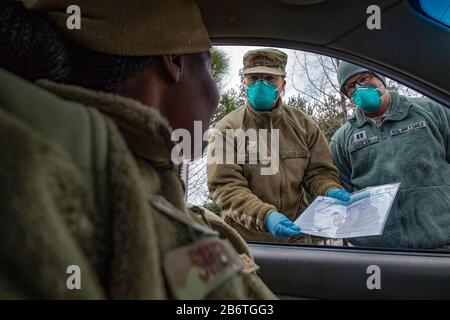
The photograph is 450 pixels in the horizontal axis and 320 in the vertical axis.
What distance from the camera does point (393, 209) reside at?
208cm

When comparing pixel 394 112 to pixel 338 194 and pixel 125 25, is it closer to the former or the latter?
pixel 338 194

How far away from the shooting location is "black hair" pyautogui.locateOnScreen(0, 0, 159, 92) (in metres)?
0.86

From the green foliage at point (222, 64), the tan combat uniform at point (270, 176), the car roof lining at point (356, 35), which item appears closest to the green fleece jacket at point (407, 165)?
the tan combat uniform at point (270, 176)

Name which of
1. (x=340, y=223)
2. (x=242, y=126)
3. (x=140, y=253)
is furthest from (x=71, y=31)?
(x=242, y=126)

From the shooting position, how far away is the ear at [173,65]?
3.20 ft

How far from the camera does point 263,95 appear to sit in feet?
7.98

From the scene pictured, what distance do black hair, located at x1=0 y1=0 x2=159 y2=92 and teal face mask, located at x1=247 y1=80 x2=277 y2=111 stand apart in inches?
61.5

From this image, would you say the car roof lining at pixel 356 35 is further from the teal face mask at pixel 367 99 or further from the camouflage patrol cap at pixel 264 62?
the teal face mask at pixel 367 99

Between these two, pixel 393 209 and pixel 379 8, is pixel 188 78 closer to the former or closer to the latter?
pixel 379 8

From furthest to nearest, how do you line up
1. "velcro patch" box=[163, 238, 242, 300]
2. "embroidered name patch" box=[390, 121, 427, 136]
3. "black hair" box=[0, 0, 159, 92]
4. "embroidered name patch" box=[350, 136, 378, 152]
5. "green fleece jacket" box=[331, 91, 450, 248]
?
1. "embroidered name patch" box=[350, 136, 378, 152]
2. "embroidered name patch" box=[390, 121, 427, 136]
3. "green fleece jacket" box=[331, 91, 450, 248]
4. "black hair" box=[0, 0, 159, 92]
5. "velcro patch" box=[163, 238, 242, 300]

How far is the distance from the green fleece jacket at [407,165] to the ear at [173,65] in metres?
1.24

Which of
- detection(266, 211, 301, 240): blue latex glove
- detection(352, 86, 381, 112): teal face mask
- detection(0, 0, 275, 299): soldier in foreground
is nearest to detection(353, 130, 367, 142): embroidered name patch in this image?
detection(352, 86, 381, 112): teal face mask

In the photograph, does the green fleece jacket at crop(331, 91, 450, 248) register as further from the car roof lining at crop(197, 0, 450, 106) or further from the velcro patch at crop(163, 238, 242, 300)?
the velcro patch at crop(163, 238, 242, 300)

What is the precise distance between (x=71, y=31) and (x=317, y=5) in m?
1.01
